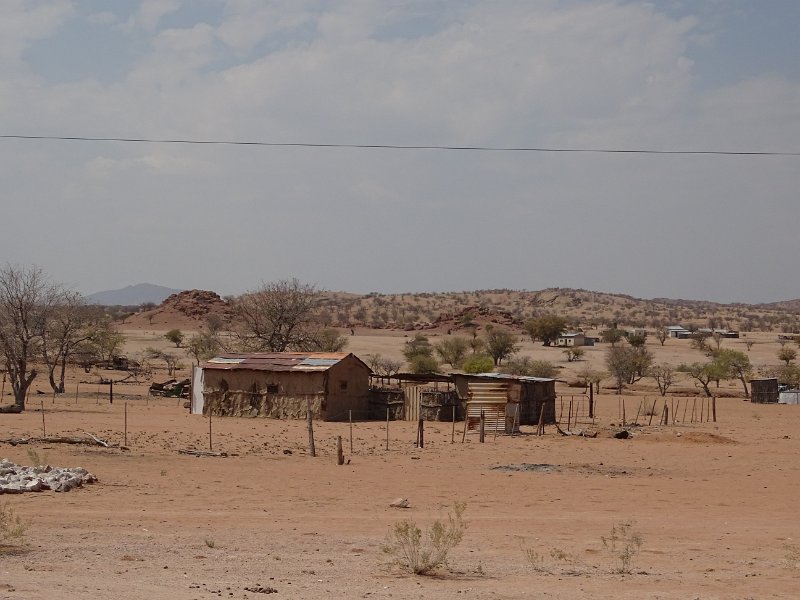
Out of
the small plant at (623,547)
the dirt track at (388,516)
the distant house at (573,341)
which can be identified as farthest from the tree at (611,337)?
the small plant at (623,547)

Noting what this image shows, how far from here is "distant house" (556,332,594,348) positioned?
96.2 metres

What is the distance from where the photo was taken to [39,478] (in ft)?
61.0

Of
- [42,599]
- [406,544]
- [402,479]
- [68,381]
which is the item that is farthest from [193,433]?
[68,381]

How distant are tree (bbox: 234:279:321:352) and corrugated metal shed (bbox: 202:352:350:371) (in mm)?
13668

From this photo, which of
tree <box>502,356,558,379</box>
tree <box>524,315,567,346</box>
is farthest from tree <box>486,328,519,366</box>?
tree <box>524,315,567,346</box>

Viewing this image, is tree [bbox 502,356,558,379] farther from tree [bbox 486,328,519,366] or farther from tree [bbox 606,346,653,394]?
tree [bbox 486,328,519,366]

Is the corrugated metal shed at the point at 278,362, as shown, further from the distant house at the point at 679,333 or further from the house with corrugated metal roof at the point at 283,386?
the distant house at the point at 679,333

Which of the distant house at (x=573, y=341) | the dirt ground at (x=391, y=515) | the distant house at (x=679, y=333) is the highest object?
the distant house at (x=679, y=333)

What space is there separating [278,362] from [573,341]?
6077 centimetres

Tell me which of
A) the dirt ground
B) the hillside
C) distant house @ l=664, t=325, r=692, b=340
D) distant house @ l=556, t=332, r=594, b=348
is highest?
the hillside

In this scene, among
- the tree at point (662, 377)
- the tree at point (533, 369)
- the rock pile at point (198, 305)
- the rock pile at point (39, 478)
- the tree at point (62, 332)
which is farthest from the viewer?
the rock pile at point (198, 305)

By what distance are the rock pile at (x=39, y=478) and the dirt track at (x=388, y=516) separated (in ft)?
1.09

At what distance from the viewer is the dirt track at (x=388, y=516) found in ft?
Answer: 37.1

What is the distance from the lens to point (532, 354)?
288ft
